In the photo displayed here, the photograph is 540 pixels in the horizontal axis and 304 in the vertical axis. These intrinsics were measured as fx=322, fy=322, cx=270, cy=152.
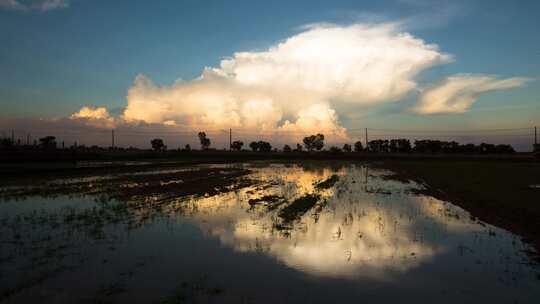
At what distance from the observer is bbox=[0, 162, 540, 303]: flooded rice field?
662 centimetres

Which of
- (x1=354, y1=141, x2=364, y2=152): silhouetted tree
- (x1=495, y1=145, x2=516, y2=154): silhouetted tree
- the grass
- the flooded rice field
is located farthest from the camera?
(x1=354, y1=141, x2=364, y2=152): silhouetted tree

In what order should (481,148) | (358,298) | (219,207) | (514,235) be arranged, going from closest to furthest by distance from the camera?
(358,298) → (514,235) → (219,207) → (481,148)

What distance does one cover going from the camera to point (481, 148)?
132500mm

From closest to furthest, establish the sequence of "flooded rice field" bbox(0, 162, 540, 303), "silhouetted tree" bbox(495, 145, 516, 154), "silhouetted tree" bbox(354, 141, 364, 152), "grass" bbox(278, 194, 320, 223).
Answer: "flooded rice field" bbox(0, 162, 540, 303) < "grass" bbox(278, 194, 320, 223) < "silhouetted tree" bbox(495, 145, 516, 154) < "silhouetted tree" bbox(354, 141, 364, 152)

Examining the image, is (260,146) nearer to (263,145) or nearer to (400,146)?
(263,145)

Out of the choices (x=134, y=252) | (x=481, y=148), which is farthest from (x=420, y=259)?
(x=481, y=148)

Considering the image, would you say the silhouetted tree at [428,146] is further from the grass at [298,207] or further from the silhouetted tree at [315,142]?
the grass at [298,207]

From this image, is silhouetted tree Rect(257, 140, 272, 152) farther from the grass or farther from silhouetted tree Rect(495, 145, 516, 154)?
the grass

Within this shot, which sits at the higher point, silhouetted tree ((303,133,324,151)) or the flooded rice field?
silhouetted tree ((303,133,324,151))

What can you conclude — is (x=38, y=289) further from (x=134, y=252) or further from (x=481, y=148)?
(x=481, y=148)

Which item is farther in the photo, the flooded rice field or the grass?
the grass

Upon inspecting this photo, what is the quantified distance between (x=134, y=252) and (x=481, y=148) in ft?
503

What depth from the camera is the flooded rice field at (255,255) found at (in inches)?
261

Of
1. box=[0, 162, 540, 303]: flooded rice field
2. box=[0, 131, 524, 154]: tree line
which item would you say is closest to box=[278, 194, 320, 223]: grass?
box=[0, 162, 540, 303]: flooded rice field
